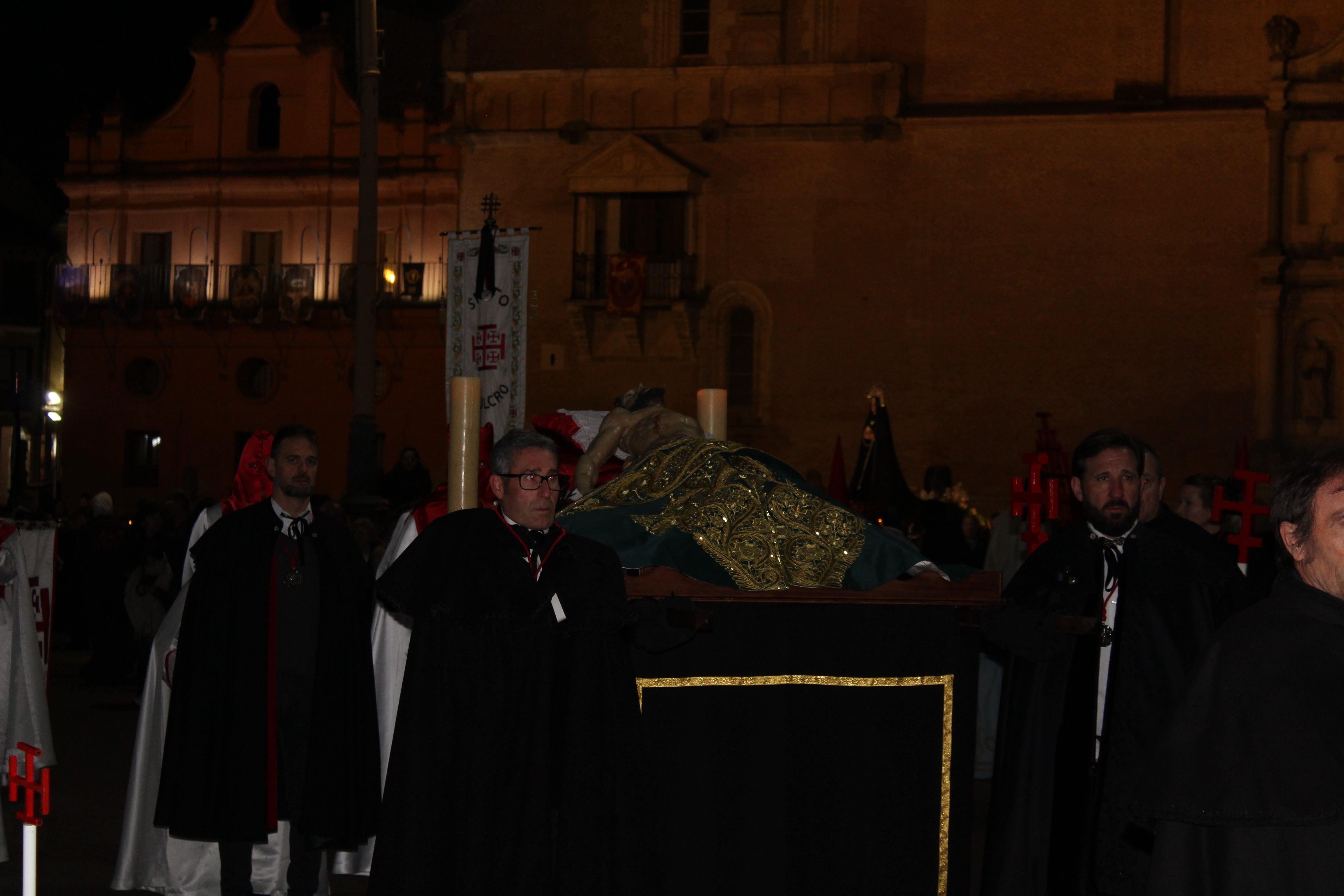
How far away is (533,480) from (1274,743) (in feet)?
8.07

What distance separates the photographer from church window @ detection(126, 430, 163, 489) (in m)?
32.4

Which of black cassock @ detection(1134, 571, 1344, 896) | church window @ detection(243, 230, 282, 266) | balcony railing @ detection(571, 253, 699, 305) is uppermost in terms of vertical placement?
church window @ detection(243, 230, 282, 266)

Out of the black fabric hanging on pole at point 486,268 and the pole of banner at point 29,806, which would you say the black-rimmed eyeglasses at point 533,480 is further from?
the black fabric hanging on pole at point 486,268

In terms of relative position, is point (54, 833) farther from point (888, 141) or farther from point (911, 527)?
point (888, 141)

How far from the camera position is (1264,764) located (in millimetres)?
2760

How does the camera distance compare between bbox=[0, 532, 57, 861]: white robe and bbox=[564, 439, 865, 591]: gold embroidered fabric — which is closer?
bbox=[564, 439, 865, 591]: gold embroidered fabric

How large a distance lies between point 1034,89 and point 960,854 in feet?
78.9

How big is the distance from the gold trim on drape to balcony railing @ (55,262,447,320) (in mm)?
26052

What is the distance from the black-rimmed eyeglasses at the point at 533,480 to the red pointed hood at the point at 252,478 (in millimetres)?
2239

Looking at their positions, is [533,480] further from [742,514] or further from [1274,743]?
[1274,743]

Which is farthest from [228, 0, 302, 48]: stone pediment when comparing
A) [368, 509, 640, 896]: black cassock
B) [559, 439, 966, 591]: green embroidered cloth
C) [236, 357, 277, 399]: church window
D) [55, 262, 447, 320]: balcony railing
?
[368, 509, 640, 896]: black cassock

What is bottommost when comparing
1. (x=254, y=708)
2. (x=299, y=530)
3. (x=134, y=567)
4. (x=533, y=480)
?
(x=134, y=567)

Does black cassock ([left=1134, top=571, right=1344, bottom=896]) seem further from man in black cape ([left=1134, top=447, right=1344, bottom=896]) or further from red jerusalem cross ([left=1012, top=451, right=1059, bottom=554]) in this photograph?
red jerusalem cross ([left=1012, top=451, right=1059, bottom=554])

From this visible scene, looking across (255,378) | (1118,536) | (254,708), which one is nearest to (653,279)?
(255,378)
